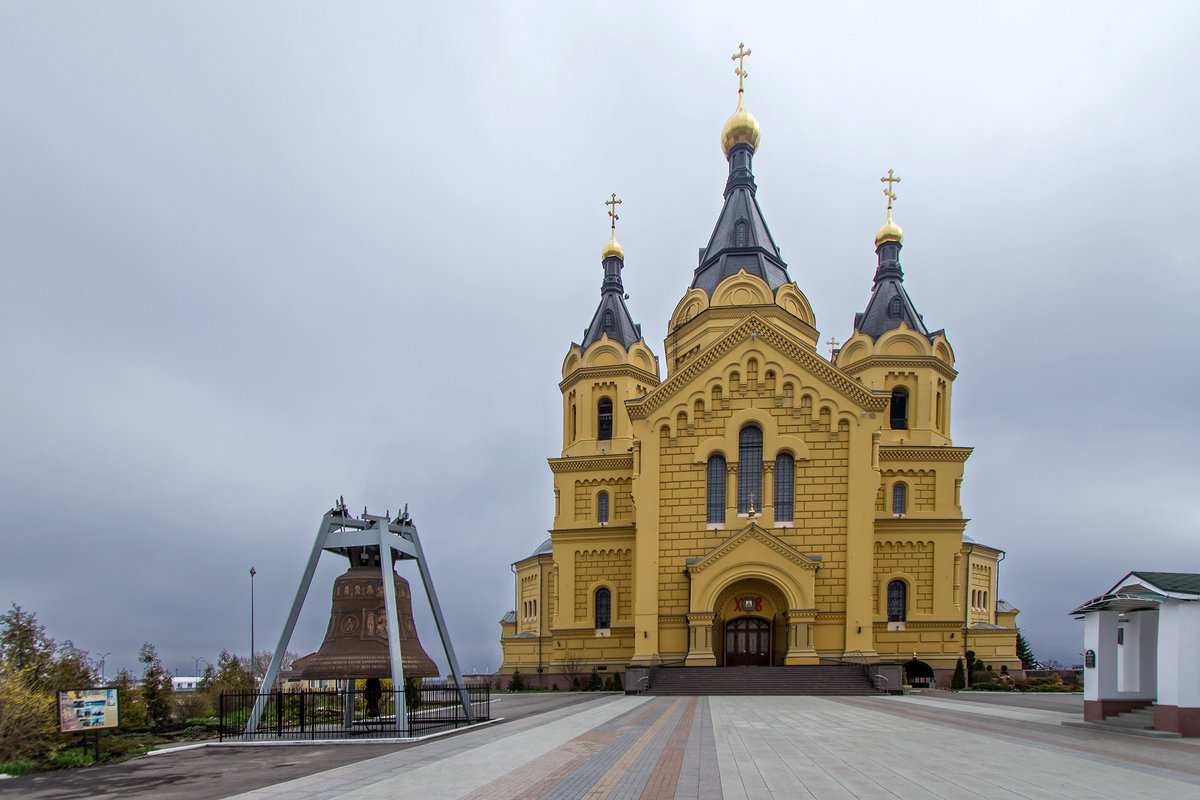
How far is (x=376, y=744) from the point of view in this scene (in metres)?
13.2

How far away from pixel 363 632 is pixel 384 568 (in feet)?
4.70

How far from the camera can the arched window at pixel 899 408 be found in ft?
118

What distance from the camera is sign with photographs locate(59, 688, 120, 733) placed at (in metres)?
11.6

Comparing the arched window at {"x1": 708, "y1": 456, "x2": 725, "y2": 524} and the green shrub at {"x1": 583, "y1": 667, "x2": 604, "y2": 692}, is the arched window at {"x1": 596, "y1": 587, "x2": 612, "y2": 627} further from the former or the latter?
the arched window at {"x1": 708, "y1": 456, "x2": 725, "y2": 524}

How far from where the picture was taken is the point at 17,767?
36.1 ft

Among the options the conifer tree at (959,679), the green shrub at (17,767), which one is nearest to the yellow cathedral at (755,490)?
the conifer tree at (959,679)

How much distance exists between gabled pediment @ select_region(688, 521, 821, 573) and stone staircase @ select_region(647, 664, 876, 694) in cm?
382

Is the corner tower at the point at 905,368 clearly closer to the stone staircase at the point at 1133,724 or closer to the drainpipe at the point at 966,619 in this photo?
the drainpipe at the point at 966,619

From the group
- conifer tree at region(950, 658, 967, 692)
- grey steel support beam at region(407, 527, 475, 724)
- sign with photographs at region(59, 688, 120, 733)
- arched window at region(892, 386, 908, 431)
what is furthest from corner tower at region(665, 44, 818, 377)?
sign with photographs at region(59, 688, 120, 733)

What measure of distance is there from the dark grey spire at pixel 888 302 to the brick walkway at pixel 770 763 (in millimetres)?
24248

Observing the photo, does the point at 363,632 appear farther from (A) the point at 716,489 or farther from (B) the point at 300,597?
(A) the point at 716,489

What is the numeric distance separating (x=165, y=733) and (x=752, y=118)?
38.1 meters

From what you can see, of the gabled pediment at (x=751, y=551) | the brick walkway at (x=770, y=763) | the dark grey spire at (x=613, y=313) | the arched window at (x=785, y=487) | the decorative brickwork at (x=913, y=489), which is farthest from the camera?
the dark grey spire at (x=613, y=313)

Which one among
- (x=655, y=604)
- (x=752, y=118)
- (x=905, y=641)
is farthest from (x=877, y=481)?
(x=752, y=118)
